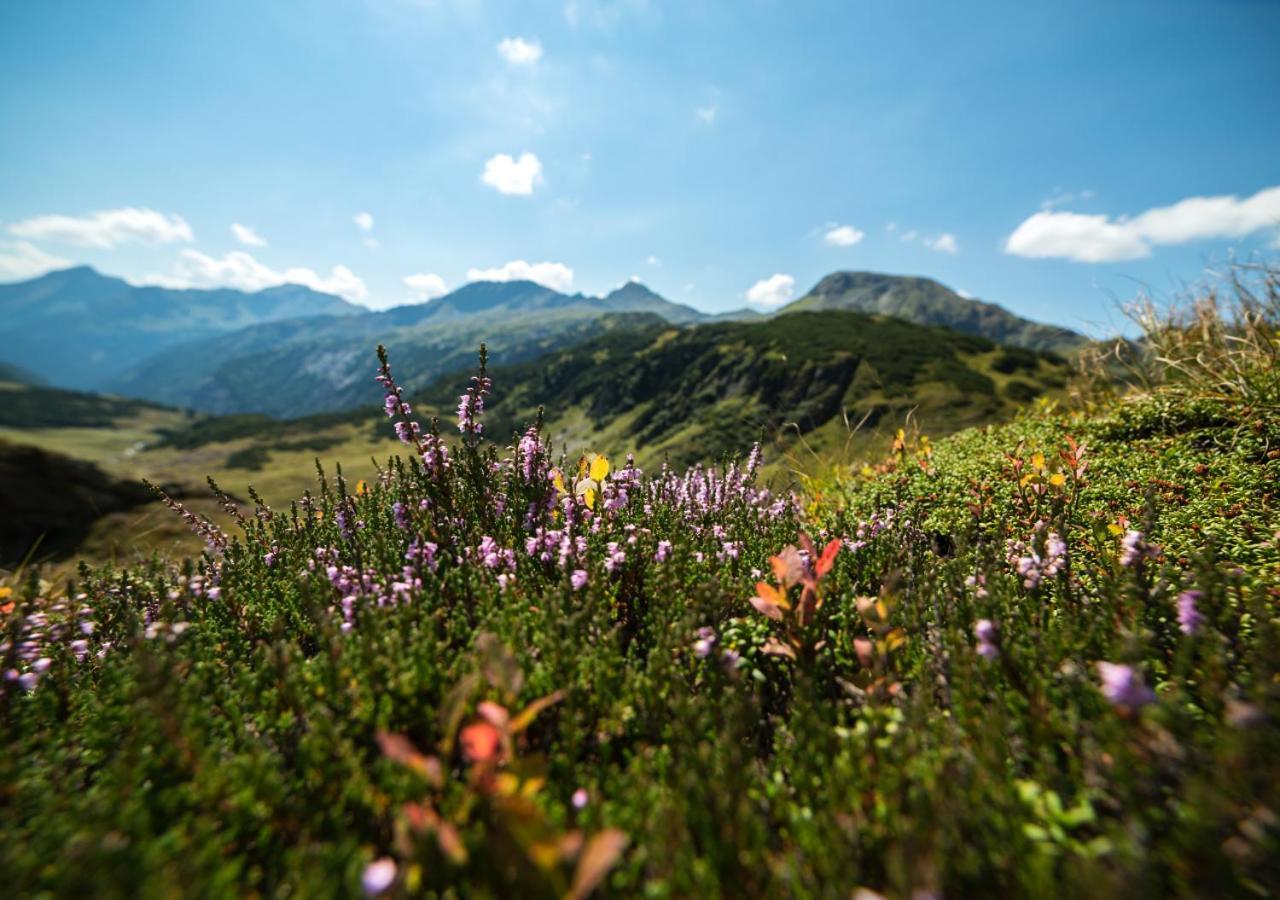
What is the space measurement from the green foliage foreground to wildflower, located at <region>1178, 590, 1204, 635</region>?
0.04 ft

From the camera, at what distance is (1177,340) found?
26.7ft

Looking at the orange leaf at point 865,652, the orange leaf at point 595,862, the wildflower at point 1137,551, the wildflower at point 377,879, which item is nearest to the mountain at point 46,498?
the wildflower at point 377,879

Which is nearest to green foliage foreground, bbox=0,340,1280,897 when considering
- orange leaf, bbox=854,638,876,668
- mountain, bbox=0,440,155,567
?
orange leaf, bbox=854,638,876,668

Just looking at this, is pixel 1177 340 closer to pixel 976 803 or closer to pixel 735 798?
pixel 976 803

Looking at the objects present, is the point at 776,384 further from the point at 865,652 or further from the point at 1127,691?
the point at 1127,691

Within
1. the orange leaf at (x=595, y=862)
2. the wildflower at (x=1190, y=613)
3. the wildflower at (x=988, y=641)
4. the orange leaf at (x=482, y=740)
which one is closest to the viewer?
the orange leaf at (x=595, y=862)

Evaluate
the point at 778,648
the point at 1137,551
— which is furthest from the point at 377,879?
the point at 1137,551

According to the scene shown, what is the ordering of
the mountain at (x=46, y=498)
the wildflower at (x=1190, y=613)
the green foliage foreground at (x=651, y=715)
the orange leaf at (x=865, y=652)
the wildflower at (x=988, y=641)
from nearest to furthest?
the green foliage foreground at (x=651, y=715)
the wildflower at (x=1190, y=613)
the wildflower at (x=988, y=641)
the orange leaf at (x=865, y=652)
the mountain at (x=46, y=498)

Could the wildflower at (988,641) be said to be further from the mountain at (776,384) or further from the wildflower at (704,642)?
the mountain at (776,384)

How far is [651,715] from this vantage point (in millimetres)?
2529

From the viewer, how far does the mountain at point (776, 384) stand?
7731cm

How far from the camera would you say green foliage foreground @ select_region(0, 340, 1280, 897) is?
167cm

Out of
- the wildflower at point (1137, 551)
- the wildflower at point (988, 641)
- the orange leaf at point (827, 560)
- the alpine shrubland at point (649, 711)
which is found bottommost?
the alpine shrubland at point (649, 711)

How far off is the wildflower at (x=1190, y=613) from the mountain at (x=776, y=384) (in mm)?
43519
